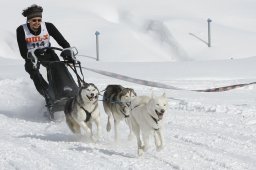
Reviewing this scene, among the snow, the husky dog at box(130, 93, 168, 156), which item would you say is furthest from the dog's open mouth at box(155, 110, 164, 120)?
the snow

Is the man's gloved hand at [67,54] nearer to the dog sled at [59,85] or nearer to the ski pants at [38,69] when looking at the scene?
the dog sled at [59,85]

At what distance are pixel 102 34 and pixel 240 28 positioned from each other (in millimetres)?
5302

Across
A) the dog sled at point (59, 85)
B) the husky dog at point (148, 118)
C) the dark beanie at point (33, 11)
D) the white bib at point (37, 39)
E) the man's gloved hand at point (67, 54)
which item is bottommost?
the husky dog at point (148, 118)

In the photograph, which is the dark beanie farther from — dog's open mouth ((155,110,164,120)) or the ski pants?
dog's open mouth ((155,110,164,120))

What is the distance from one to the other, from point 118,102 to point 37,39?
1.87 meters

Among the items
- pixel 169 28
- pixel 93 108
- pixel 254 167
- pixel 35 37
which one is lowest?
pixel 254 167

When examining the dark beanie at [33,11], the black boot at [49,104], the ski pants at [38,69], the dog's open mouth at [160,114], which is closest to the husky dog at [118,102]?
the dog's open mouth at [160,114]

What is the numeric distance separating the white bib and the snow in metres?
0.88

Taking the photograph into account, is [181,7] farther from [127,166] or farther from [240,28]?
[127,166]

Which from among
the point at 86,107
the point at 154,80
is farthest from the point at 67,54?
the point at 154,80

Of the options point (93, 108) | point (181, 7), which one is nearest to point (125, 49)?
point (181, 7)

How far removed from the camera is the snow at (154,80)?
5312 millimetres

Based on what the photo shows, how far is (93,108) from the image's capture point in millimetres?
6184

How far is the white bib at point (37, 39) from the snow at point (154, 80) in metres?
0.88
